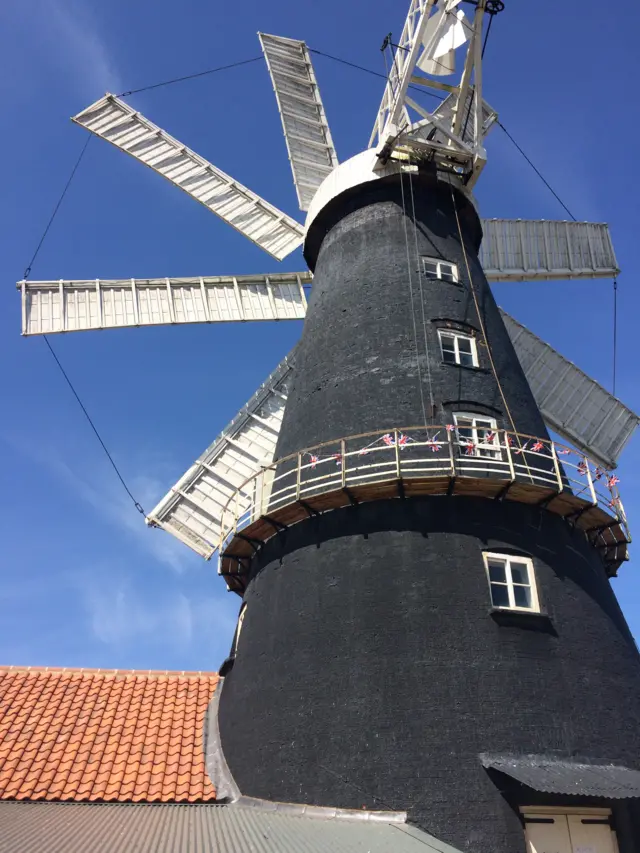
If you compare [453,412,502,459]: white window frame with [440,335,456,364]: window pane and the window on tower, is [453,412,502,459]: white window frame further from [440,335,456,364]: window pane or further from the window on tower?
the window on tower

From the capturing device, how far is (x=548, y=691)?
8.98 m

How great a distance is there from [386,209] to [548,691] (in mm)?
10663

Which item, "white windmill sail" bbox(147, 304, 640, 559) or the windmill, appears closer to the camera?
the windmill

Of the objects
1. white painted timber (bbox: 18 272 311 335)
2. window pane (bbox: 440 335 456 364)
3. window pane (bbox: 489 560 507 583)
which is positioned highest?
white painted timber (bbox: 18 272 311 335)

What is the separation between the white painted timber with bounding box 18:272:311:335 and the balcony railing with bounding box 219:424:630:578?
26.9ft

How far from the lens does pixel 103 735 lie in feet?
39.6

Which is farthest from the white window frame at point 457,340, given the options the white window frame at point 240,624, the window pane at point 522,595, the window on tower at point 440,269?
the white window frame at point 240,624

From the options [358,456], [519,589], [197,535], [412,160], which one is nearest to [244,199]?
[412,160]

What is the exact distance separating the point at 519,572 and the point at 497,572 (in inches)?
14.3

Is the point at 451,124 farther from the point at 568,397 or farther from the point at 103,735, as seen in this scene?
the point at 103,735

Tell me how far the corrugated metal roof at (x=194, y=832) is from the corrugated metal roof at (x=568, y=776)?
1146mm

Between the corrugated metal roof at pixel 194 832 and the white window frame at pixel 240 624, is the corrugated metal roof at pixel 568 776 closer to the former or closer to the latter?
the corrugated metal roof at pixel 194 832

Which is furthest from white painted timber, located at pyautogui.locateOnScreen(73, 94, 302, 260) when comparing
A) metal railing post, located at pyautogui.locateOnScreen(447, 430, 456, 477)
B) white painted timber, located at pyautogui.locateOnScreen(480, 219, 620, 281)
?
metal railing post, located at pyautogui.locateOnScreen(447, 430, 456, 477)

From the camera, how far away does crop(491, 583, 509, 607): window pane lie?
9680 millimetres
